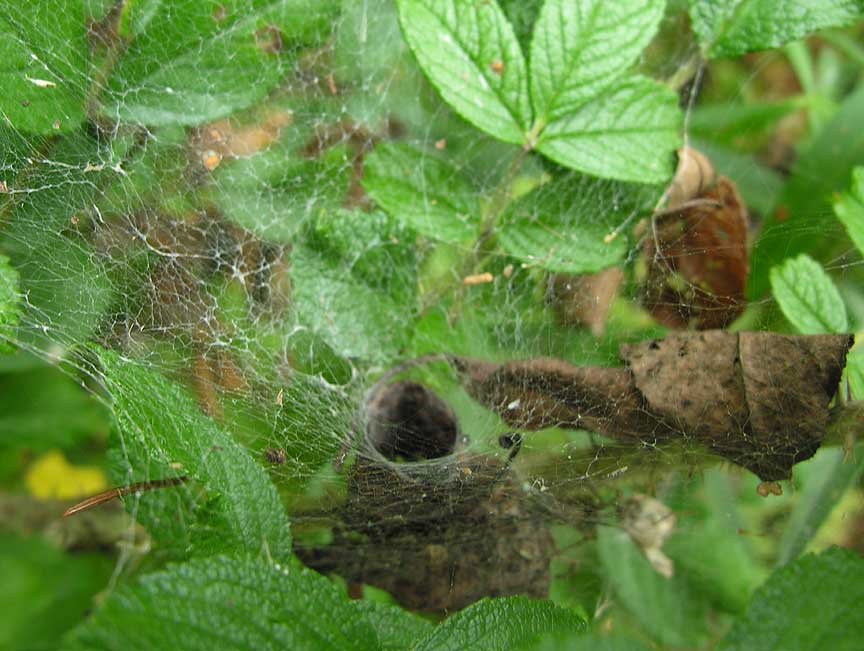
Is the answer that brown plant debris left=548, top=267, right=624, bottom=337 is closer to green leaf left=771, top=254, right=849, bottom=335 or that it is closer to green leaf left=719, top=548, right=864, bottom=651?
green leaf left=771, top=254, right=849, bottom=335

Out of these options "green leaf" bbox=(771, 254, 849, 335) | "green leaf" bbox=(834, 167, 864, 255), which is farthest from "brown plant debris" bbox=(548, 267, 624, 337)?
"green leaf" bbox=(834, 167, 864, 255)

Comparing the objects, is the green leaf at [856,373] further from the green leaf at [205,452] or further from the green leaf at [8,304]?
the green leaf at [8,304]

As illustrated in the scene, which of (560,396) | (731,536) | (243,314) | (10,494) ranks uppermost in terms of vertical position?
(243,314)

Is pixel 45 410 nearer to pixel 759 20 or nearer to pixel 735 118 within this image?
pixel 759 20

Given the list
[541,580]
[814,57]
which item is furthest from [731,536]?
[814,57]

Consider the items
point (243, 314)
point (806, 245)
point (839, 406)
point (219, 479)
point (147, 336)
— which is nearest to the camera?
point (219, 479)

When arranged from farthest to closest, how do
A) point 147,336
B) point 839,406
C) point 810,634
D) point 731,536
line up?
point 731,536 → point 147,336 → point 839,406 → point 810,634

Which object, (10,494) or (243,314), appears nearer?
(243,314)

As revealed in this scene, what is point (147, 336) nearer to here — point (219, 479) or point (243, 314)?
point (243, 314)
